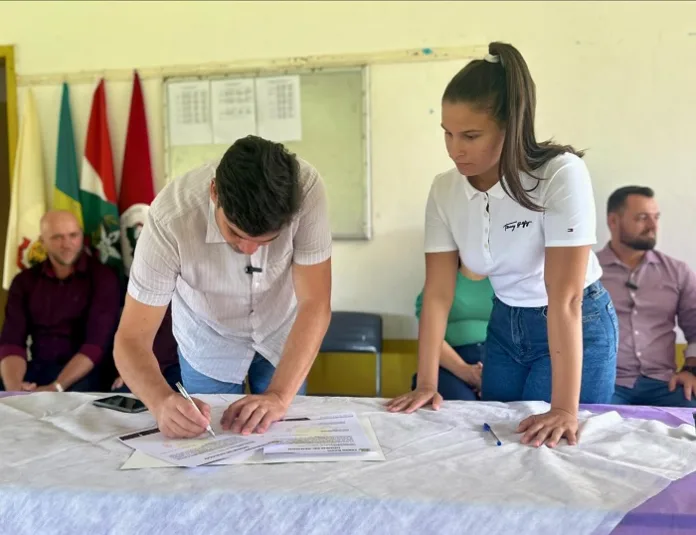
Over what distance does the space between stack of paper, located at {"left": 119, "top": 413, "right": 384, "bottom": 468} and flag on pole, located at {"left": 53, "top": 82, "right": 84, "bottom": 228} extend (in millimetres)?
2056

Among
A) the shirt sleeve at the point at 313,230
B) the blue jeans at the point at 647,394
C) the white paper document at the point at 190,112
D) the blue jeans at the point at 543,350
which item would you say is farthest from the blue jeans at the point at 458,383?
the white paper document at the point at 190,112

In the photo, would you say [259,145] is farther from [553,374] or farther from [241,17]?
[241,17]

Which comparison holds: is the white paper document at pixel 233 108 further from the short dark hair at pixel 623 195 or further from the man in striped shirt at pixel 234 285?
the short dark hair at pixel 623 195

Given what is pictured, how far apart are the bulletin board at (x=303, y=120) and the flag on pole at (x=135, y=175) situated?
0.13 meters

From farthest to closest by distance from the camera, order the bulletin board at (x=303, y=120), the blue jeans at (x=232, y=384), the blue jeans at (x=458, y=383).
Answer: the bulletin board at (x=303, y=120), the blue jeans at (x=458, y=383), the blue jeans at (x=232, y=384)

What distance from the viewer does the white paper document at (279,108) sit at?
2723 mm

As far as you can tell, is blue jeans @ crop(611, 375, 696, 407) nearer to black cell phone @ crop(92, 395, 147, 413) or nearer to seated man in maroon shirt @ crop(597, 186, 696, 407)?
seated man in maroon shirt @ crop(597, 186, 696, 407)

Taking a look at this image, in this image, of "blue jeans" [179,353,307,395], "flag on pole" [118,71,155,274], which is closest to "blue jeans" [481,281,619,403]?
"blue jeans" [179,353,307,395]

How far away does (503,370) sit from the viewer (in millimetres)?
1442

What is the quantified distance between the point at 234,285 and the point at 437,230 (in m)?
0.51

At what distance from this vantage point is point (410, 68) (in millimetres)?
2650

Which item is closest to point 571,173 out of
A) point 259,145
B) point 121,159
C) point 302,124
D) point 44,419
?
point 259,145

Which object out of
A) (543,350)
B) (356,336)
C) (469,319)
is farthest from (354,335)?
(543,350)

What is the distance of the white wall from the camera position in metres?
2.53
